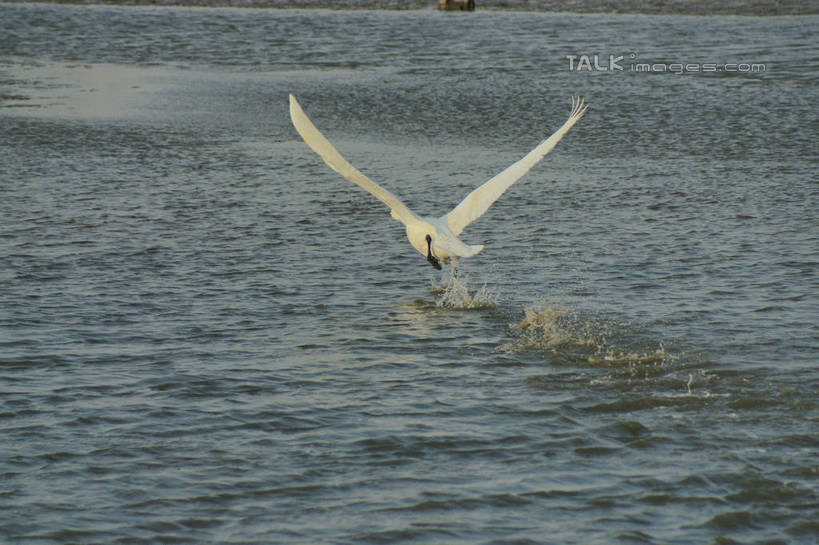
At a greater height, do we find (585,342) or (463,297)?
(463,297)

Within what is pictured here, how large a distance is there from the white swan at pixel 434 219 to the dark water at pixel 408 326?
1.95 feet

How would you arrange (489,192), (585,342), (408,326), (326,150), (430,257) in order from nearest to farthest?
(585,342)
(408,326)
(326,150)
(430,257)
(489,192)

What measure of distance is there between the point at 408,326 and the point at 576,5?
34855mm

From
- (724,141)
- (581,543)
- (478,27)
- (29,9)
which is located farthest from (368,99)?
(29,9)

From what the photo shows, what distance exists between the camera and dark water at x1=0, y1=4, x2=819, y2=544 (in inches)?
294

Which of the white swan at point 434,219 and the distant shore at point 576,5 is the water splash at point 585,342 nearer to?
the white swan at point 434,219

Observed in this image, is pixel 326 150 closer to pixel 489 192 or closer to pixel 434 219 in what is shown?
pixel 434 219

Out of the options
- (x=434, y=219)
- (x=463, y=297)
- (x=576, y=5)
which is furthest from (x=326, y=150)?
(x=576, y=5)

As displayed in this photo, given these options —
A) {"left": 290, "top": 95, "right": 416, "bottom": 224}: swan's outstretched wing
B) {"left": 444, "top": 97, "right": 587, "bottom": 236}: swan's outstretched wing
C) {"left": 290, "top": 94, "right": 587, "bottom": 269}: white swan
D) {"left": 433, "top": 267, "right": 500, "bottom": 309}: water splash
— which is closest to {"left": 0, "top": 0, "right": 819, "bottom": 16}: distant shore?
{"left": 444, "top": 97, "right": 587, "bottom": 236}: swan's outstretched wing

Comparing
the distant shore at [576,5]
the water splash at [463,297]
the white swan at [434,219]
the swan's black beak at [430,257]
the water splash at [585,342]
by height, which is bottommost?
the water splash at [585,342]

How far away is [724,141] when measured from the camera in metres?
20.9

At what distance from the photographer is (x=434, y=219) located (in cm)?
1239

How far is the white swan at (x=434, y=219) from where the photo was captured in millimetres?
11539

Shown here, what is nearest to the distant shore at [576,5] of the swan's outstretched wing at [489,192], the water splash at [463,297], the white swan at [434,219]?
the swan's outstretched wing at [489,192]
